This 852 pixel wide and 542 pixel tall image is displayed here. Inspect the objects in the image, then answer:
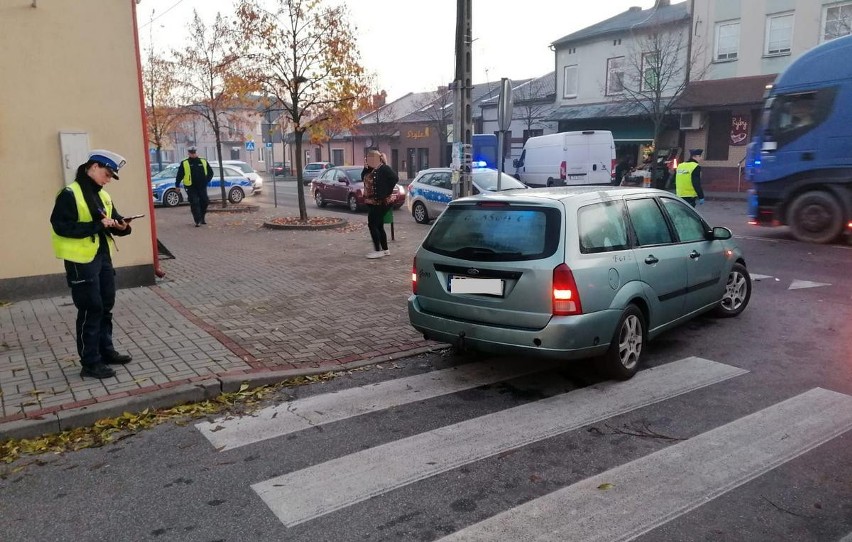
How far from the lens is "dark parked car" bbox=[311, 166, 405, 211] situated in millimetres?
21500

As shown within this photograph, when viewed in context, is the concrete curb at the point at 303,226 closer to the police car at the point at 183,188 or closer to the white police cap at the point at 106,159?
the police car at the point at 183,188

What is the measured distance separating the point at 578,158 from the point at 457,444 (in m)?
20.4

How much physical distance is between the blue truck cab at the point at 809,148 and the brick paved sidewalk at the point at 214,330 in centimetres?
756

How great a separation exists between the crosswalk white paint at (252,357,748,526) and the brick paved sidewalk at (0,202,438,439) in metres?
1.65

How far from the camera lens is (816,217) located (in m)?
12.2

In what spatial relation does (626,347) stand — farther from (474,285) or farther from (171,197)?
(171,197)

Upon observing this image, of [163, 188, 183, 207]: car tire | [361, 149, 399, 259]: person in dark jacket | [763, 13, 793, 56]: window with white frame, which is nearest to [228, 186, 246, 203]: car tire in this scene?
[163, 188, 183, 207]: car tire

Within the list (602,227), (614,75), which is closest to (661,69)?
(614,75)

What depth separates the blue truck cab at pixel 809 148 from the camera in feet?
38.8

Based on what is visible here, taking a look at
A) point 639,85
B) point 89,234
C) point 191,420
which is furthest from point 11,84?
point 639,85

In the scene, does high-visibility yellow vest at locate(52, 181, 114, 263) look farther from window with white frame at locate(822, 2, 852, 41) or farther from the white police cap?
window with white frame at locate(822, 2, 852, 41)

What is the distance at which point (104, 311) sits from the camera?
5.40 metres

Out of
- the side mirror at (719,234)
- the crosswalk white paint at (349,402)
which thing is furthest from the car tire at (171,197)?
the side mirror at (719,234)

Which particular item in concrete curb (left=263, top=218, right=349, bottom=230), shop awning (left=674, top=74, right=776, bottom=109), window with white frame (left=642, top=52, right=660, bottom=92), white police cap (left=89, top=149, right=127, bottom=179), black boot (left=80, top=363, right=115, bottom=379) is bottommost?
black boot (left=80, top=363, right=115, bottom=379)
